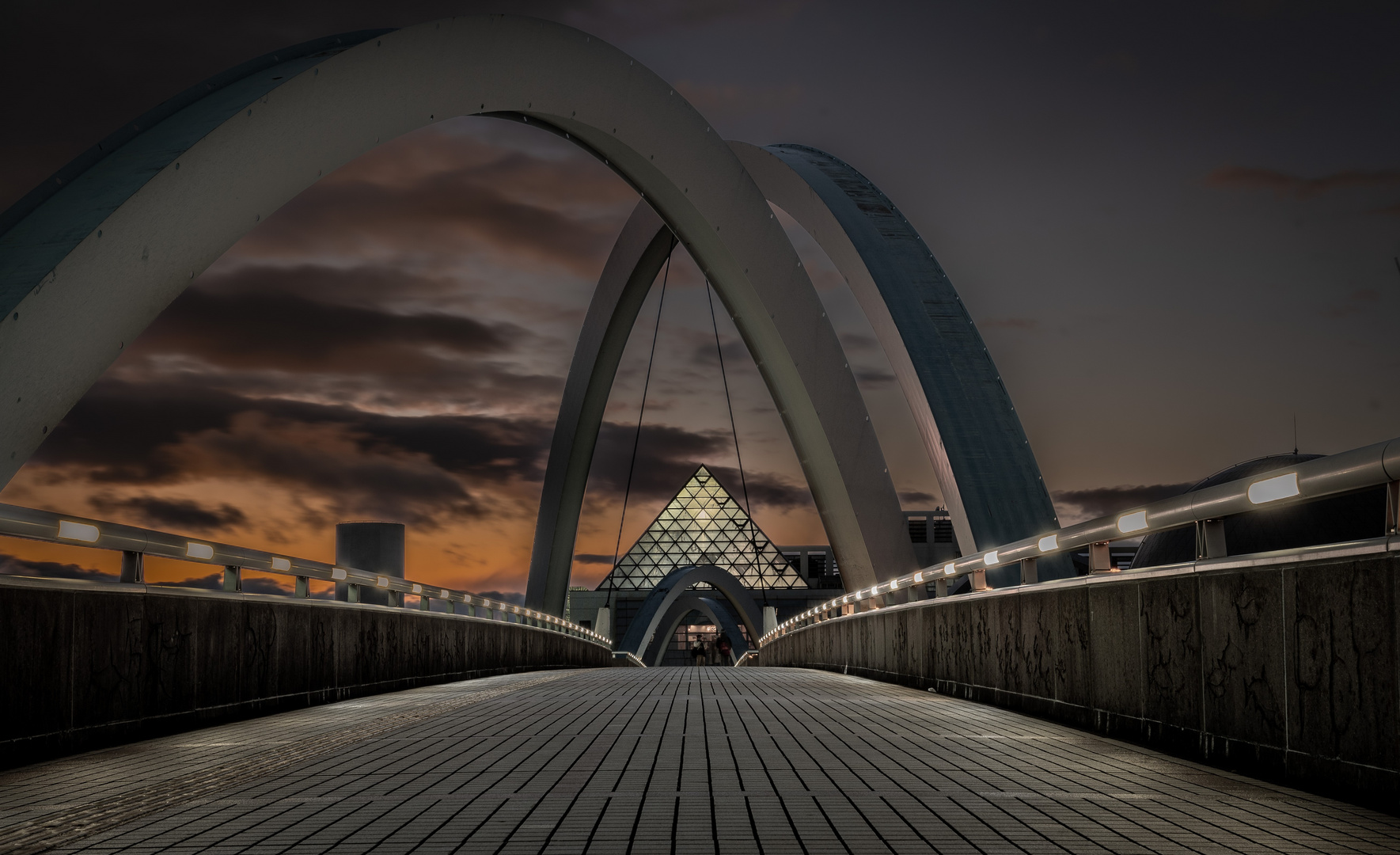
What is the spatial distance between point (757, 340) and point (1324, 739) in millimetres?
27445

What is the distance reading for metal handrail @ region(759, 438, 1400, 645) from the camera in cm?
412

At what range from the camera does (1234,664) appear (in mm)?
5207

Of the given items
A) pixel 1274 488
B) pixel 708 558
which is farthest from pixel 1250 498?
pixel 708 558

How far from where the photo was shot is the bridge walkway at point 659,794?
3.78 m

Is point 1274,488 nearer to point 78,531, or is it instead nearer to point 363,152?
point 78,531

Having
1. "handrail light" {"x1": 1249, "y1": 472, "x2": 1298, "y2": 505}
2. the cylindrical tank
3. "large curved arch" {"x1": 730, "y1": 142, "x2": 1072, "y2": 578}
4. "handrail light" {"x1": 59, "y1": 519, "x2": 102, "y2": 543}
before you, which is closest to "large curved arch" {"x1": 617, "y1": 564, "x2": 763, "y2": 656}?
"large curved arch" {"x1": 730, "y1": 142, "x2": 1072, "y2": 578}

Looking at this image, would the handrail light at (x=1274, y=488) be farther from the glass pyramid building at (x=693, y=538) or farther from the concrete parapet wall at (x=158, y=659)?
the glass pyramid building at (x=693, y=538)

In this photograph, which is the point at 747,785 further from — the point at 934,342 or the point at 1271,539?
the point at 1271,539

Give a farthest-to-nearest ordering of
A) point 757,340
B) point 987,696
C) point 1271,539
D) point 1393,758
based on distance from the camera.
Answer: point 1271,539
point 757,340
point 987,696
point 1393,758

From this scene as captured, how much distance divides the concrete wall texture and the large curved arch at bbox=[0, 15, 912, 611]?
9.34 metres

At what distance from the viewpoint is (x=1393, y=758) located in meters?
4.07

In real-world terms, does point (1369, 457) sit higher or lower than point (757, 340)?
lower

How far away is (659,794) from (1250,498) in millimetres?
2830

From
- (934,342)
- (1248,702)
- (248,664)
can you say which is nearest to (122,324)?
(248,664)
